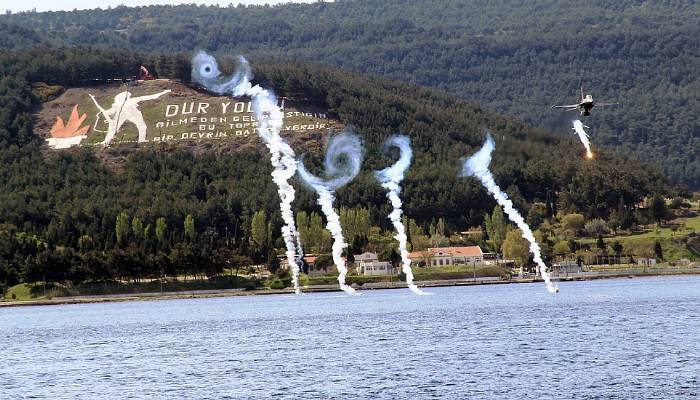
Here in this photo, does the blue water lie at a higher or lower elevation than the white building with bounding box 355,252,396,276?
lower

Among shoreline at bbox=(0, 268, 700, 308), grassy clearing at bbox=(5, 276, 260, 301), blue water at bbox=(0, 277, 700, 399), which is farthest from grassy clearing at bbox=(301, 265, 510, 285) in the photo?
blue water at bbox=(0, 277, 700, 399)

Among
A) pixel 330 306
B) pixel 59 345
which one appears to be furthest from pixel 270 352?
pixel 330 306

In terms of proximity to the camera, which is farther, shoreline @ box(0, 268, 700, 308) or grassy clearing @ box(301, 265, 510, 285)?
grassy clearing @ box(301, 265, 510, 285)

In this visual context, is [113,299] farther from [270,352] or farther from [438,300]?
[270,352]

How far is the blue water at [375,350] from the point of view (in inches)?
2864

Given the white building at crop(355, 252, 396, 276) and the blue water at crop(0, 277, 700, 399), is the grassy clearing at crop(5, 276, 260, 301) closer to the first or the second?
the white building at crop(355, 252, 396, 276)

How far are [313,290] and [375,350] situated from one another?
296 feet

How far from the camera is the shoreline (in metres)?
167

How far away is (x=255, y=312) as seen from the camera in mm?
134875

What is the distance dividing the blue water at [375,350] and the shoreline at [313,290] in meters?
22.5

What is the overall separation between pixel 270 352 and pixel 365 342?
23.2 ft

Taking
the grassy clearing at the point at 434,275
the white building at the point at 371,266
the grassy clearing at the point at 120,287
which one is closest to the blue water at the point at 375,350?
the grassy clearing at the point at 120,287

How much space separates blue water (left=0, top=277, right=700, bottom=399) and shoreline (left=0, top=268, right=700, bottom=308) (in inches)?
887

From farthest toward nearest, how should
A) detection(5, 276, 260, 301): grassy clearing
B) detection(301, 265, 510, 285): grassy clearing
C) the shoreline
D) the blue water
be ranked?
detection(301, 265, 510, 285): grassy clearing, detection(5, 276, 260, 301): grassy clearing, the shoreline, the blue water
